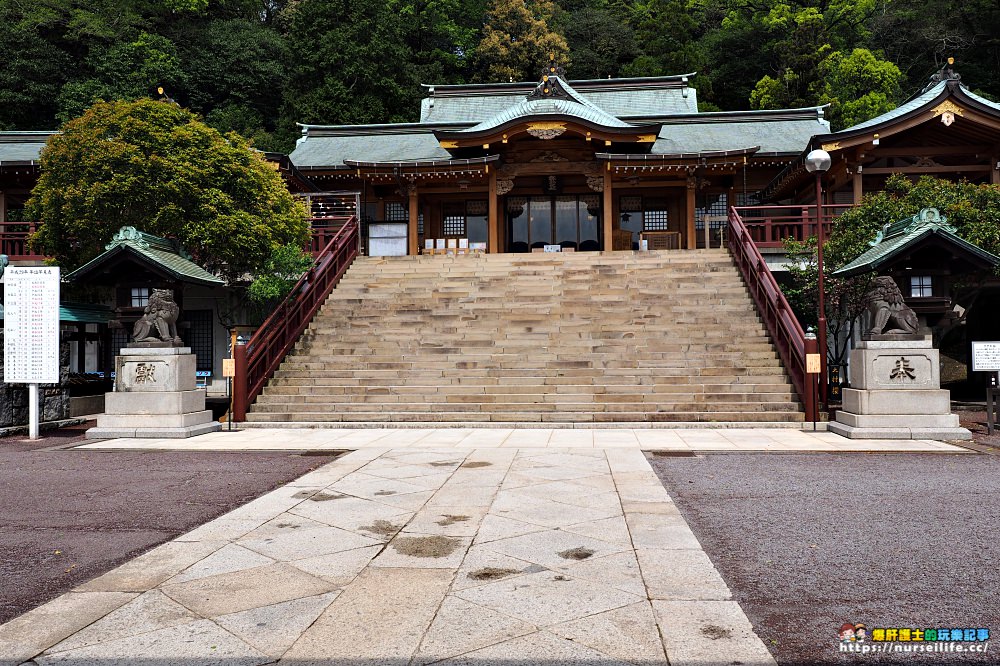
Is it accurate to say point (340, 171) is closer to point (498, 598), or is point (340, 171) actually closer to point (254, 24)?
point (498, 598)

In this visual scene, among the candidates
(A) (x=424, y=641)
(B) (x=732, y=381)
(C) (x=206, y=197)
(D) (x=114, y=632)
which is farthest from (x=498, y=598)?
(C) (x=206, y=197)

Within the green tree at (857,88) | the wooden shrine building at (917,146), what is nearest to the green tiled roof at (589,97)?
the green tree at (857,88)

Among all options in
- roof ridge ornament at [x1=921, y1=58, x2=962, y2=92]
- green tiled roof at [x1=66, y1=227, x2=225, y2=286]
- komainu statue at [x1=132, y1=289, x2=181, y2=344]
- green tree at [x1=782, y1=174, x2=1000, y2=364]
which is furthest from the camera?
roof ridge ornament at [x1=921, y1=58, x2=962, y2=92]

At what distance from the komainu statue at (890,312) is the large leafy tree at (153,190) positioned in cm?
1225

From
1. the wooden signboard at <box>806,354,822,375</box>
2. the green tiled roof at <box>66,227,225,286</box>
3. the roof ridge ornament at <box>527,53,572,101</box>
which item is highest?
the roof ridge ornament at <box>527,53,572,101</box>

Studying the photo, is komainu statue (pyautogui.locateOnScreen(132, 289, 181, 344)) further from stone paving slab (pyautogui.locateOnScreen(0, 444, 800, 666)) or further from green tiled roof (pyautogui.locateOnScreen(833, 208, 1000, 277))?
green tiled roof (pyautogui.locateOnScreen(833, 208, 1000, 277))

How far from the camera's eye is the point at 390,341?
14.5 m

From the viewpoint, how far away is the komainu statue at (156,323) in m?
11.0

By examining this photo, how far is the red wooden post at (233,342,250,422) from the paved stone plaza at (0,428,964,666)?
6216 millimetres

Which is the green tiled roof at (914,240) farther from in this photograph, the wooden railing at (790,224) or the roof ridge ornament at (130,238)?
the roof ridge ornament at (130,238)

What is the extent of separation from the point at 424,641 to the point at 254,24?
51267mm

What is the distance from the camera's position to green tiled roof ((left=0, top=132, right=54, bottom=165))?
24906mm

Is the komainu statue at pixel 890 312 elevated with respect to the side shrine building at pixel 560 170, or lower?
lower

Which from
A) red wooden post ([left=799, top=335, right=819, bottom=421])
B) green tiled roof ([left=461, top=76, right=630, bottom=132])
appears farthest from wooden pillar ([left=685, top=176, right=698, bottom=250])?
red wooden post ([left=799, top=335, right=819, bottom=421])
